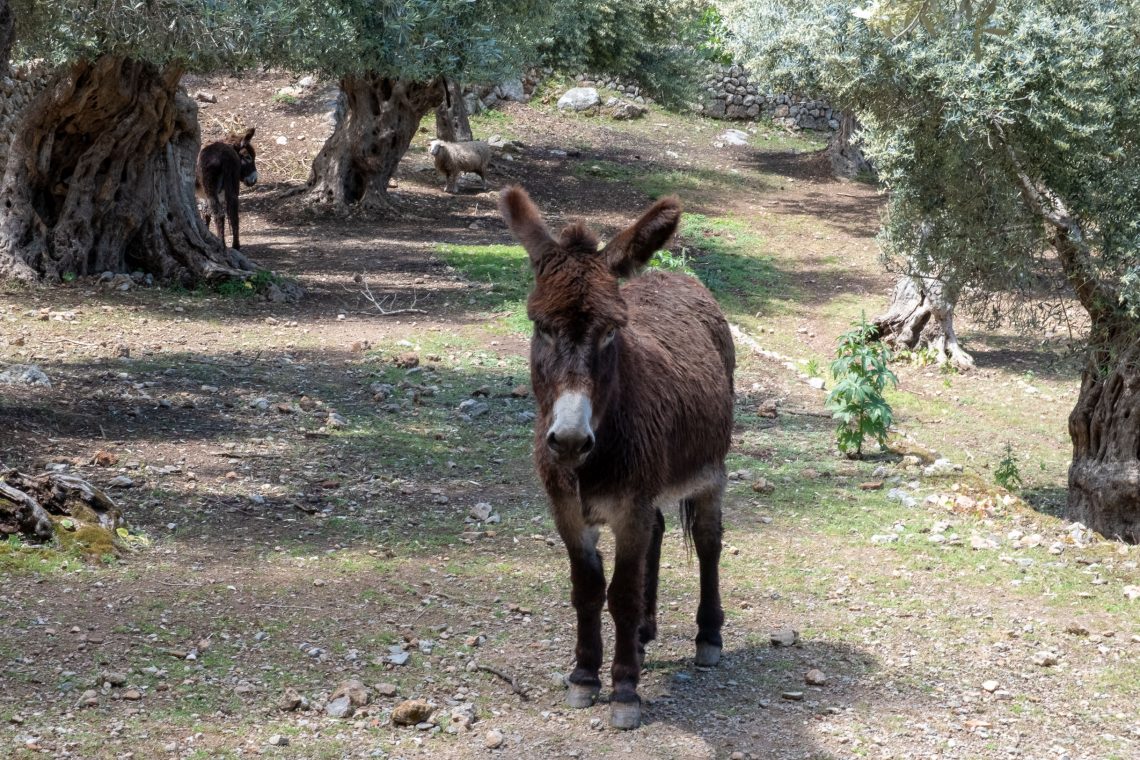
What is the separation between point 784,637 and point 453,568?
1.84 meters

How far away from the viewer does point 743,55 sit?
22.7 metres

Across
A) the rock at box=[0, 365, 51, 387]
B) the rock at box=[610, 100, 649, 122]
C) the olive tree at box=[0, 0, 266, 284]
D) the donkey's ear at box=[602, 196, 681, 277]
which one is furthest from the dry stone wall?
the donkey's ear at box=[602, 196, 681, 277]

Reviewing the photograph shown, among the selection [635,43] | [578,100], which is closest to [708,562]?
[635,43]

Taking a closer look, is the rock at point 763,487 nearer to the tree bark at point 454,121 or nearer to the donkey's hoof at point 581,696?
the donkey's hoof at point 581,696

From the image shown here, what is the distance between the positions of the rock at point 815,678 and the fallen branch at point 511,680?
51.1 inches

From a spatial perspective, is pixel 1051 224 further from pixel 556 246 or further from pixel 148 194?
pixel 148 194

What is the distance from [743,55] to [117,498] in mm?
18550

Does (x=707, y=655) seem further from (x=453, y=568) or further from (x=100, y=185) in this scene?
(x=100, y=185)

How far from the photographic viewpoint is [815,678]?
5133 mm

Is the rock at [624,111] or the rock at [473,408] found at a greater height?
the rock at [624,111]

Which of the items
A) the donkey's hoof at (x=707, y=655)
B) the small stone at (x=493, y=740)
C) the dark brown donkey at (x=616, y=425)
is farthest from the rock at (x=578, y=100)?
the small stone at (x=493, y=740)

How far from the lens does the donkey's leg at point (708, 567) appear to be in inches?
208

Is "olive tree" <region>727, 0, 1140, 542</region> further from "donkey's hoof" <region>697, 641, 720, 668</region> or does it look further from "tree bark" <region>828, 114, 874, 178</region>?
"tree bark" <region>828, 114, 874, 178</region>

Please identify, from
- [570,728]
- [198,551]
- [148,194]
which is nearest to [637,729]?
[570,728]
